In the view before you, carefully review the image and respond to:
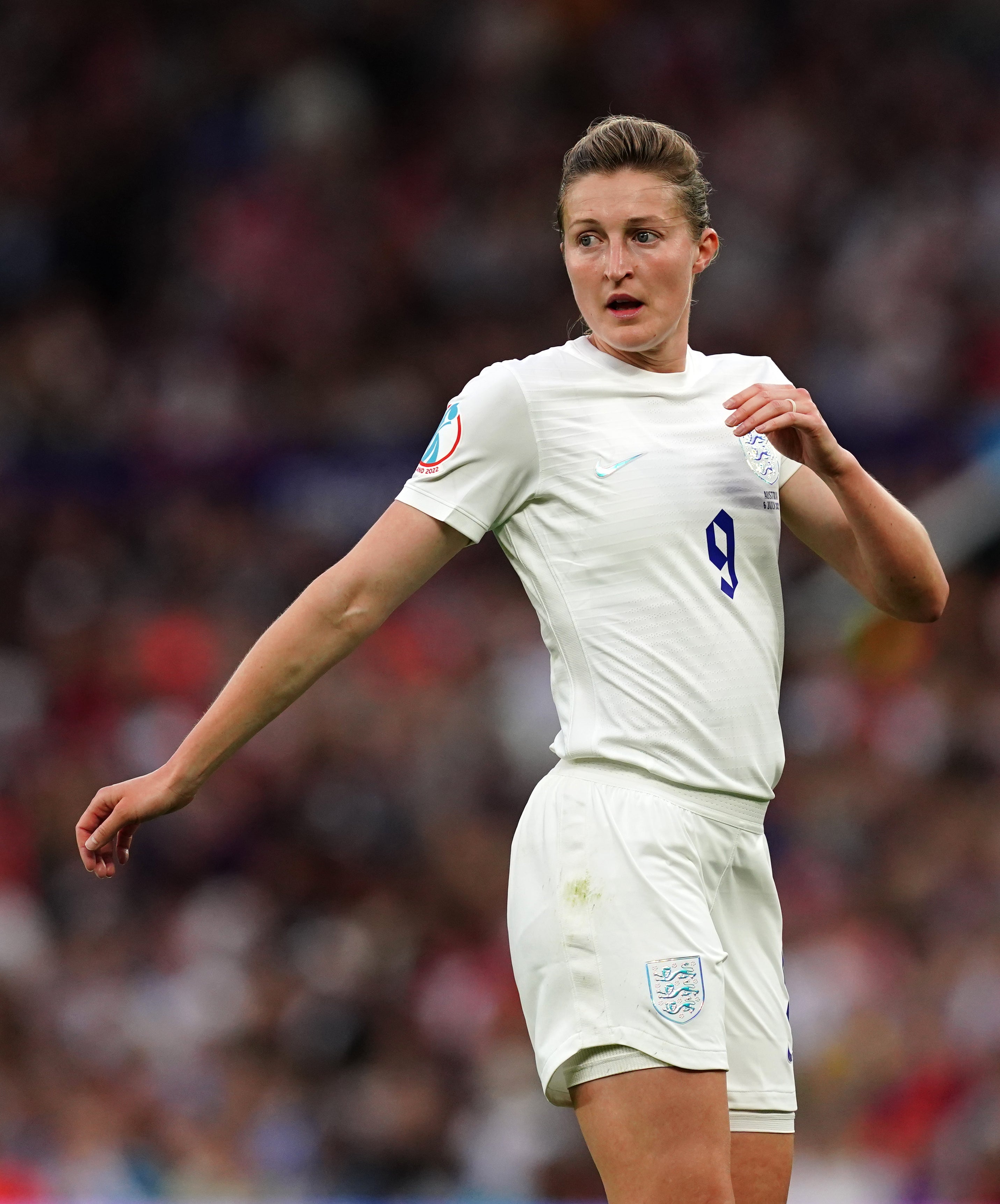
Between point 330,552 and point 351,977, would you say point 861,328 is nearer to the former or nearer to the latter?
point 330,552

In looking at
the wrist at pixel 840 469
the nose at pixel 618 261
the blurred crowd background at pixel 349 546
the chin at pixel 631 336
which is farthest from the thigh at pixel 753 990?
the blurred crowd background at pixel 349 546

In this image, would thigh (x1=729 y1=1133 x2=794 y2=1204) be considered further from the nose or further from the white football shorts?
the nose

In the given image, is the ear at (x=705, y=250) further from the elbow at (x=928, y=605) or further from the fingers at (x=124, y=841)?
the fingers at (x=124, y=841)

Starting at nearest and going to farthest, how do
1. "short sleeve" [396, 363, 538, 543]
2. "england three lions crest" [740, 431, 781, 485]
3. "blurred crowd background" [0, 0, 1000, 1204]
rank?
"short sleeve" [396, 363, 538, 543] < "england three lions crest" [740, 431, 781, 485] < "blurred crowd background" [0, 0, 1000, 1204]

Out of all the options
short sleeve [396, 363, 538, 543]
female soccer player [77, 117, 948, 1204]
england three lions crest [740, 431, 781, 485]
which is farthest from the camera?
england three lions crest [740, 431, 781, 485]

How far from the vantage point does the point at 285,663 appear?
2760 millimetres

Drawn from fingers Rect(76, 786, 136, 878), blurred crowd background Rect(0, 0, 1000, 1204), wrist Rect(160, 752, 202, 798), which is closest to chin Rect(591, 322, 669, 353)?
wrist Rect(160, 752, 202, 798)

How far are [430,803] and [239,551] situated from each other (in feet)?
A: 6.41

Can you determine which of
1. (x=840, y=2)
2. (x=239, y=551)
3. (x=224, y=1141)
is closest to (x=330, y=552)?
(x=239, y=551)

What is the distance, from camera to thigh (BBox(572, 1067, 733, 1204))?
2.54m

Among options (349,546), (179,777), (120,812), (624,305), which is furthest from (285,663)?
(349,546)

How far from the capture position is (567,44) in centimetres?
1170

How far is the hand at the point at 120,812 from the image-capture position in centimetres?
276

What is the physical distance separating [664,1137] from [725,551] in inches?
34.7
